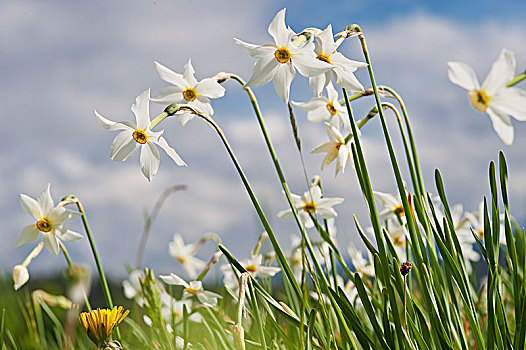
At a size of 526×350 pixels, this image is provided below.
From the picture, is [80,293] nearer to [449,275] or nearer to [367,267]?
[449,275]

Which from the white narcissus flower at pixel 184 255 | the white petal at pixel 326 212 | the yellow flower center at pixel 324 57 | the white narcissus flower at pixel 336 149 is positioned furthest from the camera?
the white narcissus flower at pixel 184 255

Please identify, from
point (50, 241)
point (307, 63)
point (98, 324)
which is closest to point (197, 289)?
point (50, 241)

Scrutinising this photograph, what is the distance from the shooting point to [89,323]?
894 mm

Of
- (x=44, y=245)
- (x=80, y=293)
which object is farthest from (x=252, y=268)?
(x=44, y=245)

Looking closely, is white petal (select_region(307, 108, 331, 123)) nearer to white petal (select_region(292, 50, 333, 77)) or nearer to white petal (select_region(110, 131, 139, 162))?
white petal (select_region(292, 50, 333, 77))

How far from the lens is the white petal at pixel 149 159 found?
1061mm

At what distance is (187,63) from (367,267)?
1.34 meters

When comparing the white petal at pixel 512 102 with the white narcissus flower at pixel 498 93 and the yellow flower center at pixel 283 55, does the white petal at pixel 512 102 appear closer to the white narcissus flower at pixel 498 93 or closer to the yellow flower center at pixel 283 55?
the white narcissus flower at pixel 498 93

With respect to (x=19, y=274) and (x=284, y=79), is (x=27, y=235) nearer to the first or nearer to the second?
(x=19, y=274)

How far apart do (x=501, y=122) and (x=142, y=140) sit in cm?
68

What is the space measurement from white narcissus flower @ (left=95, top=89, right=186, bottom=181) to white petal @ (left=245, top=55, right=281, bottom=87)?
24 centimetres

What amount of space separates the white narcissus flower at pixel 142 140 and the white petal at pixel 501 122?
1.93 feet

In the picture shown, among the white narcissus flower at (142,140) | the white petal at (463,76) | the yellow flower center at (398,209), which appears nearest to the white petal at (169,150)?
the white narcissus flower at (142,140)

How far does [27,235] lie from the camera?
1.28 m
